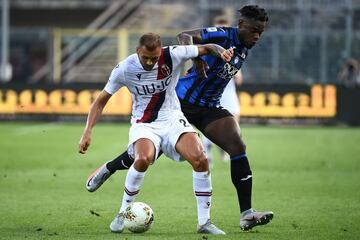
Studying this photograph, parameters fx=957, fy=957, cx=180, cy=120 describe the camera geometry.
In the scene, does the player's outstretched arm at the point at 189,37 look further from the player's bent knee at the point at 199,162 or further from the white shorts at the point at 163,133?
the player's bent knee at the point at 199,162

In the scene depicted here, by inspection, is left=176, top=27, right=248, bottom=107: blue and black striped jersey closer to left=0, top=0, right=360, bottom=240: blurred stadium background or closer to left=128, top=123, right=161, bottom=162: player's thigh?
left=128, top=123, right=161, bottom=162: player's thigh

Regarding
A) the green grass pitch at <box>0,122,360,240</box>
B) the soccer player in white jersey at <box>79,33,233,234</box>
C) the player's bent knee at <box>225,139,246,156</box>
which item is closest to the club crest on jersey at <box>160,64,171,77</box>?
the soccer player in white jersey at <box>79,33,233,234</box>

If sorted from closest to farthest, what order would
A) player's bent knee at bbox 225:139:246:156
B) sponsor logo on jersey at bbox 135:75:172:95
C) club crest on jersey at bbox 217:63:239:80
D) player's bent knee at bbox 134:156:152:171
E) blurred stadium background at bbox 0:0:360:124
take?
player's bent knee at bbox 134:156:152:171, sponsor logo on jersey at bbox 135:75:172:95, player's bent knee at bbox 225:139:246:156, club crest on jersey at bbox 217:63:239:80, blurred stadium background at bbox 0:0:360:124

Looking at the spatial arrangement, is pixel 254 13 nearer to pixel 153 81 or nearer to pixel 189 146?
pixel 153 81

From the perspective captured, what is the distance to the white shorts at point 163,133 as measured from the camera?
9.66 metres

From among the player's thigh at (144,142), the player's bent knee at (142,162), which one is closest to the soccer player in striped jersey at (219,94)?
the player's thigh at (144,142)

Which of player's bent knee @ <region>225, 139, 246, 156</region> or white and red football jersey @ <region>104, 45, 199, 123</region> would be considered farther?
player's bent knee @ <region>225, 139, 246, 156</region>

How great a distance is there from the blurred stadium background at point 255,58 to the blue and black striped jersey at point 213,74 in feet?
63.5

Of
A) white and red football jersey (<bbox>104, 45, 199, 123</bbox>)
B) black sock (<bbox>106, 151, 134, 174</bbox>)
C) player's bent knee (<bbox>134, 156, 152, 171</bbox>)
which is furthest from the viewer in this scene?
black sock (<bbox>106, 151, 134, 174</bbox>)

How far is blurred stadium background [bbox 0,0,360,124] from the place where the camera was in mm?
30047

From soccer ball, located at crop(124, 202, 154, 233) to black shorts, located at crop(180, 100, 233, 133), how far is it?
1.41 m

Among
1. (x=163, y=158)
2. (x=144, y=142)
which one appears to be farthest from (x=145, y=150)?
(x=163, y=158)

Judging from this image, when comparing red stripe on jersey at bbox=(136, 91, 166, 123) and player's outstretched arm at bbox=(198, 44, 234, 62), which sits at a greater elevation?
player's outstretched arm at bbox=(198, 44, 234, 62)

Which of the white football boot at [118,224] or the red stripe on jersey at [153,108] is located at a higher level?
the red stripe on jersey at [153,108]
